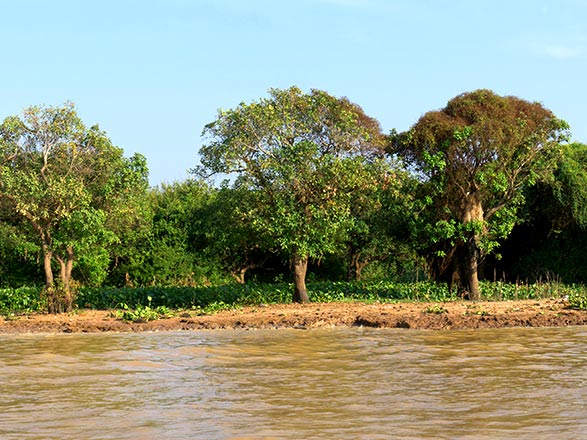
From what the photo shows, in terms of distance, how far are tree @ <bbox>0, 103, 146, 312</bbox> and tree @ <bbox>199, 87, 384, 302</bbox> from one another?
10.2ft

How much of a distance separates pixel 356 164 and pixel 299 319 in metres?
5.23

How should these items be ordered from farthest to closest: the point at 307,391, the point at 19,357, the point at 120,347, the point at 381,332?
1. the point at 381,332
2. the point at 120,347
3. the point at 19,357
4. the point at 307,391

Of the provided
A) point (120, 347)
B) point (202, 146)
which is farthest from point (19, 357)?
point (202, 146)

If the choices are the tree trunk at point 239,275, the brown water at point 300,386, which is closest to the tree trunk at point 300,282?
the brown water at point 300,386

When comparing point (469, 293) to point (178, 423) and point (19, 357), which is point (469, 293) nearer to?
point (19, 357)

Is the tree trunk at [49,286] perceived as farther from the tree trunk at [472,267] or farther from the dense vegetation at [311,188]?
the tree trunk at [472,267]

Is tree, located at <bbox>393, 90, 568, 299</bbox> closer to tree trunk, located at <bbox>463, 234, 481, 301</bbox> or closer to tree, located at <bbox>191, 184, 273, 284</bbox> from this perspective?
tree trunk, located at <bbox>463, 234, 481, 301</bbox>

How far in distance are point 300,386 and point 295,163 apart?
11.7 m

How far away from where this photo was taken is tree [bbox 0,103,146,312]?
20875 mm

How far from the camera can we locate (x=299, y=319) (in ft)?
64.7

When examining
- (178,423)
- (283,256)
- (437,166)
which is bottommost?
(178,423)

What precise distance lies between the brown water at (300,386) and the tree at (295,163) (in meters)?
5.65

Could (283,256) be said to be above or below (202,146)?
below

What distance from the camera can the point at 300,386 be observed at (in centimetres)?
1145
